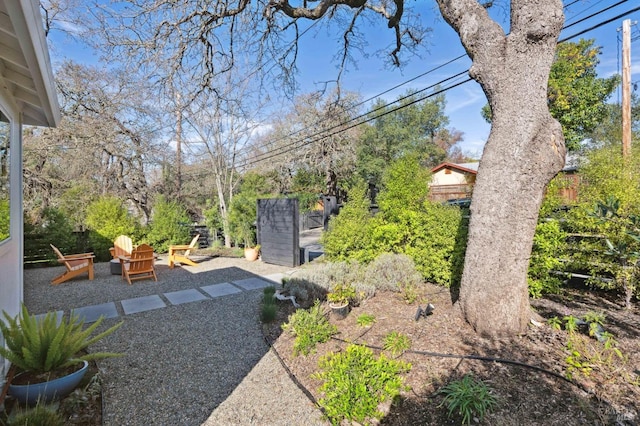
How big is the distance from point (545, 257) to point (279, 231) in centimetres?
591

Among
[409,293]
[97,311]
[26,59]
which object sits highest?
[26,59]

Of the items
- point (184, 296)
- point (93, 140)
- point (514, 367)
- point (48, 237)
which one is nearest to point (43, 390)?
point (184, 296)

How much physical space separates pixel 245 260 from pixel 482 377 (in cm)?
774

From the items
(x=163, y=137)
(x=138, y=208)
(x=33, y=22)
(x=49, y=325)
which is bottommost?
(x=49, y=325)

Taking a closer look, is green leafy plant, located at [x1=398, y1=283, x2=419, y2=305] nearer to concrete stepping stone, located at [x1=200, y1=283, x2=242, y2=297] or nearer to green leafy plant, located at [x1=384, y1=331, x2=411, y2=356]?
green leafy plant, located at [x1=384, y1=331, x2=411, y2=356]

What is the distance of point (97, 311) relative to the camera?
16.2ft

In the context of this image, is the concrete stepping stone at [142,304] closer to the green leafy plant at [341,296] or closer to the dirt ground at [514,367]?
the dirt ground at [514,367]

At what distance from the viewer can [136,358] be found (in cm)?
332

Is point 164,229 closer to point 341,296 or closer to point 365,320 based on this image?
point 341,296

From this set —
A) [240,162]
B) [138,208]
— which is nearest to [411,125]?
[240,162]

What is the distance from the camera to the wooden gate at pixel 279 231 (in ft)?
26.9

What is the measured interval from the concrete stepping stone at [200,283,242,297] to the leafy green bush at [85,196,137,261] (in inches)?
198

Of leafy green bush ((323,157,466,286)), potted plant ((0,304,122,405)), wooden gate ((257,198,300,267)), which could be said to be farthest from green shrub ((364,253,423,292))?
potted plant ((0,304,122,405))

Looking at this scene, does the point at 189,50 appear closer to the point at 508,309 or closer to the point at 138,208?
the point at 508,309
